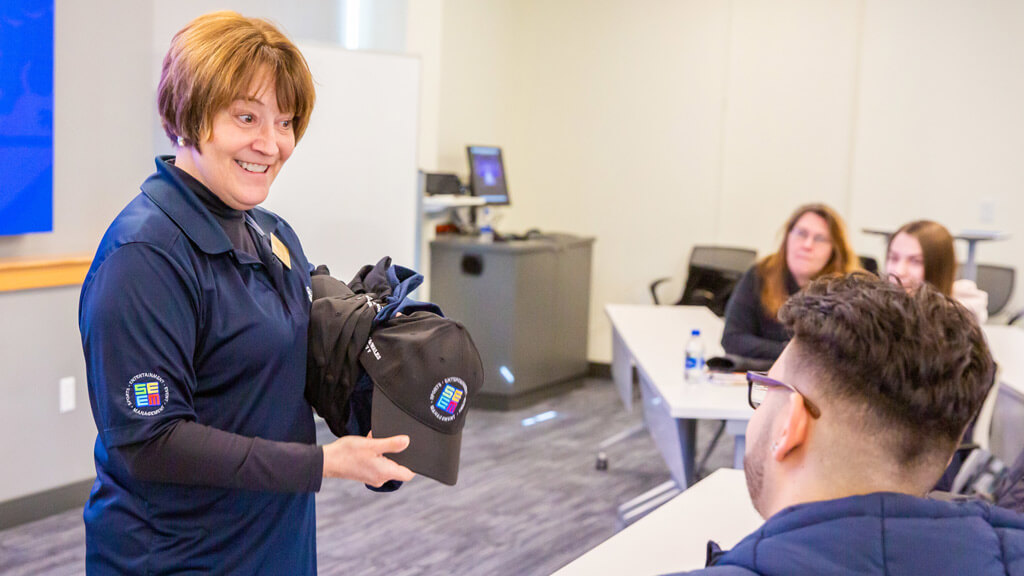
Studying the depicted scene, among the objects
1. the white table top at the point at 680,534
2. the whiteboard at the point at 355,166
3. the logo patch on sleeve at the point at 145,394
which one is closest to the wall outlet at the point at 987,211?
the whiteboard at the point at 355,166

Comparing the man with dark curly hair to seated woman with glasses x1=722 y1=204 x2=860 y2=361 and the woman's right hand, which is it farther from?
seated woman with glasses x1=722 y1=204 x2=860 y2=361

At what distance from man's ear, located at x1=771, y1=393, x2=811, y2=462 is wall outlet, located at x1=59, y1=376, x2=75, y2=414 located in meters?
3.32

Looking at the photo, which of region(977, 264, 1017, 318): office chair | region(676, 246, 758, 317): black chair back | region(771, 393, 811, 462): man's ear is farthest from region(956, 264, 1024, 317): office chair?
region(771, 393, 811, 462): man's ear

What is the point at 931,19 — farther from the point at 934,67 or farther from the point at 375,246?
the point at 375,246

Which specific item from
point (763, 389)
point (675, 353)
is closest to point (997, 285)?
point (675, 353)

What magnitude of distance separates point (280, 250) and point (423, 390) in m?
0.37

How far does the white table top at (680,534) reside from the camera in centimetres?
174

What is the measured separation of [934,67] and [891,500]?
5.47 m

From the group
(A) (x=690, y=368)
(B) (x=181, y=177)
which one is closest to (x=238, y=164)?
(B) (x=181, y=177)

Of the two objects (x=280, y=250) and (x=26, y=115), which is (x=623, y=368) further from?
(x=280, y=250)

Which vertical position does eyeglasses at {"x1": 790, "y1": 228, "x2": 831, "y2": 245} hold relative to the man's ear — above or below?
above

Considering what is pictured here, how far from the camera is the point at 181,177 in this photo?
143 centimetres

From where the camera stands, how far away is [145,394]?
1.28 metres

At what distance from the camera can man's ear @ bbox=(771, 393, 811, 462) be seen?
1149mm
